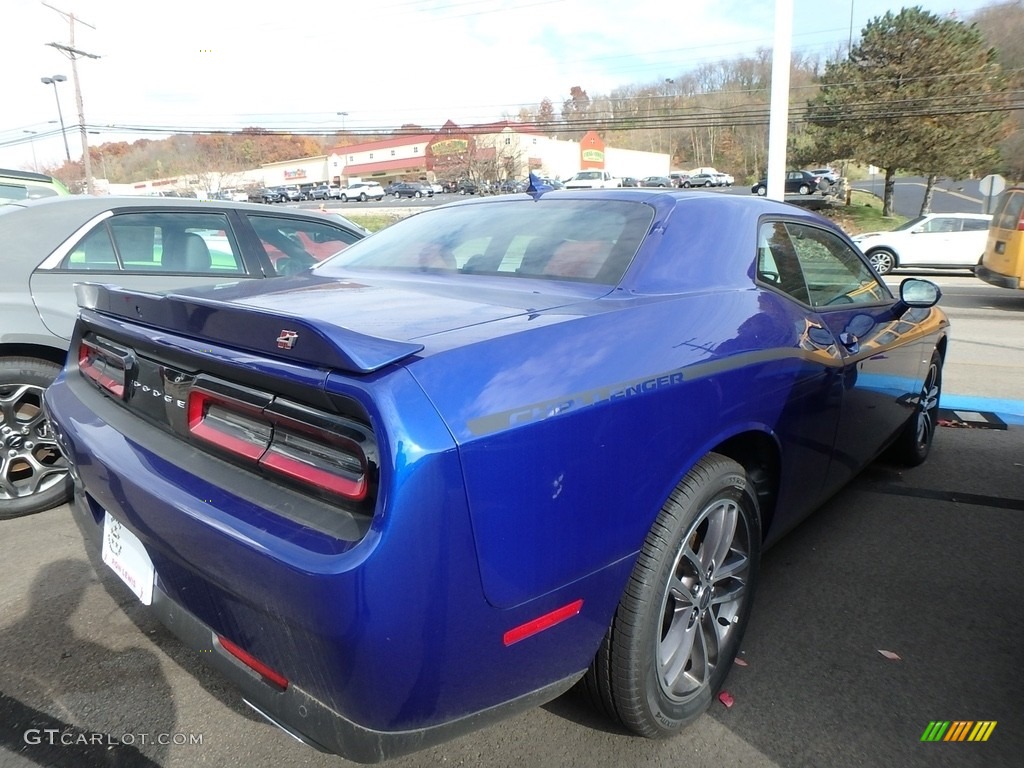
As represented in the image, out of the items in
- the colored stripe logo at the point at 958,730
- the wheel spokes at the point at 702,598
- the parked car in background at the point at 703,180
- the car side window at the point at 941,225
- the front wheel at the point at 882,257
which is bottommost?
the front wheel at the point at 882,257

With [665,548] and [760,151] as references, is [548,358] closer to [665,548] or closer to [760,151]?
[665,548]

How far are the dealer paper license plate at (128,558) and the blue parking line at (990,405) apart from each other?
585cm

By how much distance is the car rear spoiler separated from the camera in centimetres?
146

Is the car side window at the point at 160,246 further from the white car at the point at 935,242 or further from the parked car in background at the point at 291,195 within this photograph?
the parked car in background at the point at 291,195

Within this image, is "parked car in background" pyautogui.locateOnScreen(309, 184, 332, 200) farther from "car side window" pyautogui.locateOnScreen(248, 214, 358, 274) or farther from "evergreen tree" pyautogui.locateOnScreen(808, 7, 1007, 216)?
"car side window" pyautogui.locateOnScreen(248, 214, 358, 274)

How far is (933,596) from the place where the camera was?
2938 mm

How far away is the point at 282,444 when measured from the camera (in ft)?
5.34

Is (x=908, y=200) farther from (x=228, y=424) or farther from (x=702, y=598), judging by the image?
(x=228, y=424)

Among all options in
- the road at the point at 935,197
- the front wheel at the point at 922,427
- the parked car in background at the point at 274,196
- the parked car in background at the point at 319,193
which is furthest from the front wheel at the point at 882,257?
the parked car in background at the point at 319,193

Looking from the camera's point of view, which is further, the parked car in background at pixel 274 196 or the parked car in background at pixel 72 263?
the parked car in background at pixel 274 196

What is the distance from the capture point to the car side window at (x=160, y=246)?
4.09 m

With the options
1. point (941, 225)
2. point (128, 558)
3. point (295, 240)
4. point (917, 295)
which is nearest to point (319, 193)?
point (941, 225)

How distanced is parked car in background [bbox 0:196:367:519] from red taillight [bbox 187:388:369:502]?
189 cm

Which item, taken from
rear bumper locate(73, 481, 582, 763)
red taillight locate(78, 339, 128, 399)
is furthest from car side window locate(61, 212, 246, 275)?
rear bumper locate(73, 481, 582, 763)
